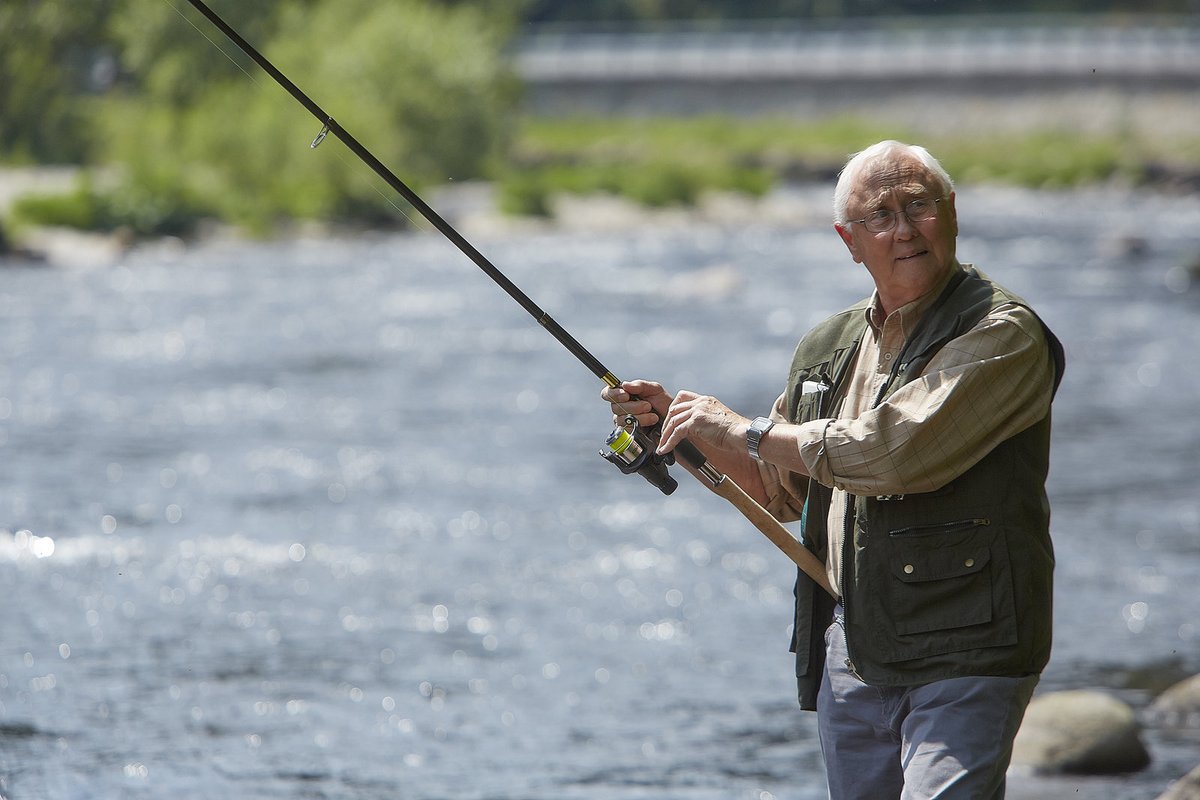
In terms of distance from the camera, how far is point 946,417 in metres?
2.71

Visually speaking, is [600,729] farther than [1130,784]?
Yes

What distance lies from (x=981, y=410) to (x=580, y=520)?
7.90 m

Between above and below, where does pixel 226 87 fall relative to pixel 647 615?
above

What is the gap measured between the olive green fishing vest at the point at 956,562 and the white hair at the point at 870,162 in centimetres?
18

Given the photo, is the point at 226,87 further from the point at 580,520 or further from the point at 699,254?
the point at 580,520

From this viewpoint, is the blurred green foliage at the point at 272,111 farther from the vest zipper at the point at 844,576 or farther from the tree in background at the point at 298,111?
the vest zipper at the point at 844,576

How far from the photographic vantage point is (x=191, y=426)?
13859 mm

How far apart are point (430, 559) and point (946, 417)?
7022 mm

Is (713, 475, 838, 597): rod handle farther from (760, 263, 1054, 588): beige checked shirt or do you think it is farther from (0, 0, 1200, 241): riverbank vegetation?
(0, 0, 1200, 241): riverbank vegetation

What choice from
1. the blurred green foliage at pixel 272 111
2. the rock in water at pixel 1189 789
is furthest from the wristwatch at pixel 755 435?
the blurred green foliage at pixel 272 111

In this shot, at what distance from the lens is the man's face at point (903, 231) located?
2.81m

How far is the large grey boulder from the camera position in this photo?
18.6 ft

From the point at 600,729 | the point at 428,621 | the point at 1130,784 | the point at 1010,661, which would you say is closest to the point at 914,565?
the point at 1010,661

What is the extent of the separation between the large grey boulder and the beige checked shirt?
322cm
